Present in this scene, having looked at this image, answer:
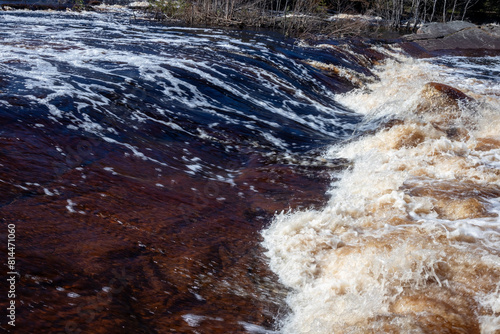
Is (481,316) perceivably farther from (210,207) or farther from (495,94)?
(495,94)

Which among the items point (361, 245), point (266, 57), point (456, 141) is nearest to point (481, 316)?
point (361, 245)

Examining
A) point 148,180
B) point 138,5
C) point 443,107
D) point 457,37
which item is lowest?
point 148,180

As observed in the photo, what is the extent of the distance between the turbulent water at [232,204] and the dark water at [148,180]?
0.02m

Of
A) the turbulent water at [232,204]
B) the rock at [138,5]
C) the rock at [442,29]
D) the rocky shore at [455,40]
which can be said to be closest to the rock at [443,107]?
the turbulent water at [232,204]

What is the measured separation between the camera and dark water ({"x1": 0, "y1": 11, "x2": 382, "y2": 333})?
8.90 ft

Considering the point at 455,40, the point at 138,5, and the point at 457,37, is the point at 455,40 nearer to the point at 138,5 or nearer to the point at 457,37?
the point at 457,37

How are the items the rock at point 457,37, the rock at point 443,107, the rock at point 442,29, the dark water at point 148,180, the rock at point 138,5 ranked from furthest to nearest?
the rock at point 138,5
the rock at point 442,29
the rock at point 457,37
the rock at point 443,107
the dark water at point 148,180

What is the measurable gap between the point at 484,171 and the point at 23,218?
16.3 feet

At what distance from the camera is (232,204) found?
4387mm

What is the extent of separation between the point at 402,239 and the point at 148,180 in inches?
103

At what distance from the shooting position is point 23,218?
3197 millimetres

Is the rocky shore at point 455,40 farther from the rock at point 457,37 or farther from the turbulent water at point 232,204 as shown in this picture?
the turbulent water at point 232,204

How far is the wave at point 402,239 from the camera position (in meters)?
2.73

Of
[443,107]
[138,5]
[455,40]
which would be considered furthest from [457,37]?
[138,5]
